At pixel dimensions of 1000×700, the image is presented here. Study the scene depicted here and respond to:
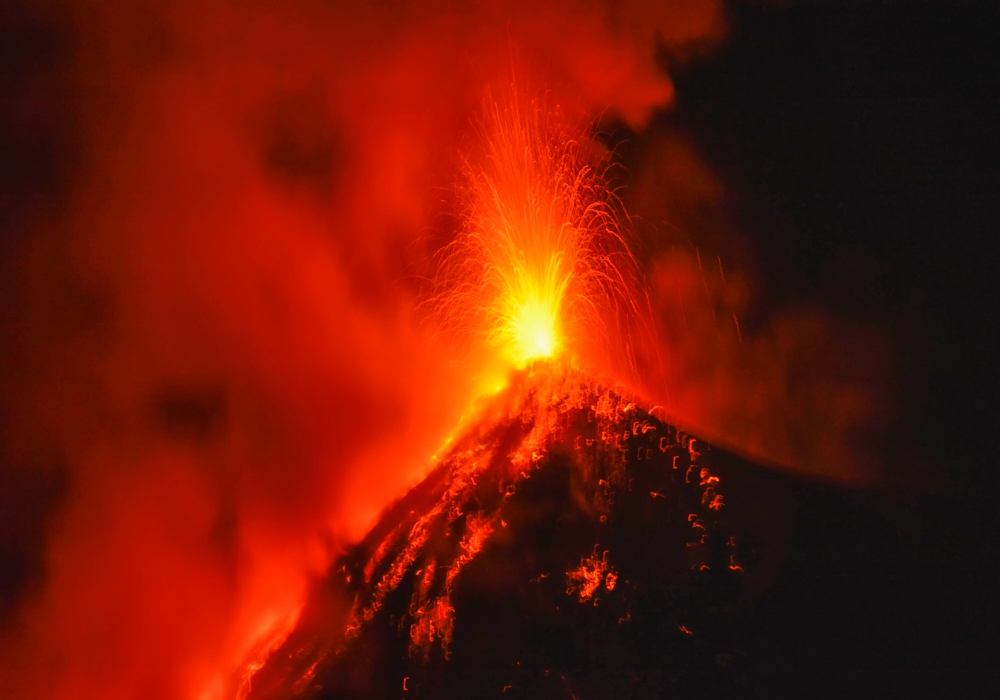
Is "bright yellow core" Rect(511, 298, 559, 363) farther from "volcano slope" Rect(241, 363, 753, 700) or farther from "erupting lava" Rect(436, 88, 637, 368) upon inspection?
"volcano slope" Rect(241, 363, 753, 700)

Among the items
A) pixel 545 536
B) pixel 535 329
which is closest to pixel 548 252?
pixel 535 329

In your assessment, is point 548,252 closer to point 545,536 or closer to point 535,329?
point 535,329

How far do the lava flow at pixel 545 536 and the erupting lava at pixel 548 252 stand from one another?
0.02 metres

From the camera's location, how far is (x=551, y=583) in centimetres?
527

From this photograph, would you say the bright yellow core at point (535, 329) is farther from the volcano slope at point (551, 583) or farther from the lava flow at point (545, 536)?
the volcano slope at point (551, 583)

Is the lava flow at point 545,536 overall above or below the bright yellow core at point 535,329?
below

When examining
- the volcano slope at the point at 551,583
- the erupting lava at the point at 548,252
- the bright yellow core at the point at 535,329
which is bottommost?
the volcano slope at the point at 551,583

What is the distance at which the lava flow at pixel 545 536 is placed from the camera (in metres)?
5.00

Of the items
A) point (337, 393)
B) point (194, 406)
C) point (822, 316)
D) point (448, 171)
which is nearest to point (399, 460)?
point (337, 393)

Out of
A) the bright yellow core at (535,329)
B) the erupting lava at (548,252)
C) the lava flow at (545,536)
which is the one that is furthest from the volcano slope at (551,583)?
the erupting lava at (548,252)

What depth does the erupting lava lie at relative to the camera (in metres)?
7.38

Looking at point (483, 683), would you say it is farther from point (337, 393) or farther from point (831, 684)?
point (337, 393)

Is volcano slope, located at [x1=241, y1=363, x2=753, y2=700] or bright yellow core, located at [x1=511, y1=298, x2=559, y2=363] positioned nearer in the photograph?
volcano slope, located at [x1=241, y1=363, x2=753, y2=700]

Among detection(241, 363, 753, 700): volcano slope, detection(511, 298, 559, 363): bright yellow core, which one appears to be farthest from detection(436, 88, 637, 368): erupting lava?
detection(241, 363, 753, 700): volcano slope
